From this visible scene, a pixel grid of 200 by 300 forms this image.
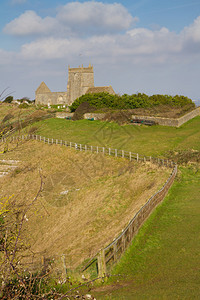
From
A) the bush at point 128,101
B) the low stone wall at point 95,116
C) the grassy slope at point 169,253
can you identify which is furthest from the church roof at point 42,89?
the grassy slope at point 169,253

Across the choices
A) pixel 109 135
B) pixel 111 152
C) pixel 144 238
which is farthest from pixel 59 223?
pixel 109 135

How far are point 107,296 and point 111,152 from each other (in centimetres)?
2983

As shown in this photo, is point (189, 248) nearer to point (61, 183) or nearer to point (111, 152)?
point (61, 183)

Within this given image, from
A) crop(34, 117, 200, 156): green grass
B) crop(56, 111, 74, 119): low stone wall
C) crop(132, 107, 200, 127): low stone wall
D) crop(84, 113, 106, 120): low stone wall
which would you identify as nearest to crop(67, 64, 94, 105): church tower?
crop(56, 111, 74, 119): low stone wall

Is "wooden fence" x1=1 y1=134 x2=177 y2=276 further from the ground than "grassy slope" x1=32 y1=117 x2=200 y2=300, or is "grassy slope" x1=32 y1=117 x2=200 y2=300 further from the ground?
"wooden fence" x1=1 y1=134 x2=177 y2=276

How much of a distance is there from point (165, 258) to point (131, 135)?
3710 centimetres

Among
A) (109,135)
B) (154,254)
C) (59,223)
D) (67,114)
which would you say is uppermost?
(67,114)

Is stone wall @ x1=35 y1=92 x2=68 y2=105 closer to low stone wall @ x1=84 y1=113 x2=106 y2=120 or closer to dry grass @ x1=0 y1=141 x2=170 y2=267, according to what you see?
low stone wall @ x1=84 y1=113 x2=106 y2=120

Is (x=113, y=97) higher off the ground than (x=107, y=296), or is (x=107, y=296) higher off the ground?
(x=113, y=97)

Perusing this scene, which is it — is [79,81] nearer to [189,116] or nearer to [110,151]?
[189,116]

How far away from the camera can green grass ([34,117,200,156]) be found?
40594 millimetres

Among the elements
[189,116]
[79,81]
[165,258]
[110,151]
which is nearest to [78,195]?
[110,151]

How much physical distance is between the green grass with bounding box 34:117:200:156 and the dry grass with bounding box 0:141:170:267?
5.42 m

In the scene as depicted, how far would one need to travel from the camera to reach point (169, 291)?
32.1 feet
